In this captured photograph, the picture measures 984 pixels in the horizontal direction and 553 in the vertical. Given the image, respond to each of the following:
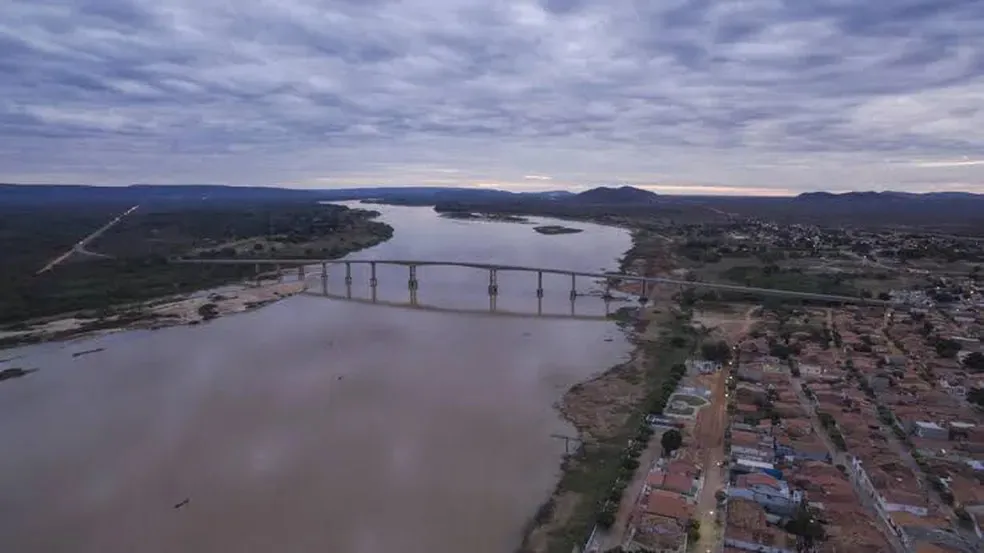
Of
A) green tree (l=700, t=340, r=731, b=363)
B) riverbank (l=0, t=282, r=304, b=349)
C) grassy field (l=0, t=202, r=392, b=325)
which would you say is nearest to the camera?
green tree (l=700, t=340, r=731, b=363)

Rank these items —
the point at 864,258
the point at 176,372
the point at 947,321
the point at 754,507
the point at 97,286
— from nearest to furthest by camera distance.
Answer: the point at 754,507
the point at 176,372
the point at 947,321
the point at 97,286
the point at 864,258

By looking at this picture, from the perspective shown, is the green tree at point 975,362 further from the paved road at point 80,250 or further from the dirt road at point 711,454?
the paved road at point 80,250

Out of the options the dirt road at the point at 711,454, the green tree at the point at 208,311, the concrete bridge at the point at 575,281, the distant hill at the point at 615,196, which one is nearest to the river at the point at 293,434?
the green tree at the point at 208,311

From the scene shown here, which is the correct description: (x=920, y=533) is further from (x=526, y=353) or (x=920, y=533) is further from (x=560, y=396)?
(x=526, y=353)

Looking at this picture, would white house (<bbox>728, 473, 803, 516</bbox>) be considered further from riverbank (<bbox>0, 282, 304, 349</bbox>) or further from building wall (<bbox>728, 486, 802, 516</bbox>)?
riverbank (<bbox>0, 282, 304, 349</bbox>)

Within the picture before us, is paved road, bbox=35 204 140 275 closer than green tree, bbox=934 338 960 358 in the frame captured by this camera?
No

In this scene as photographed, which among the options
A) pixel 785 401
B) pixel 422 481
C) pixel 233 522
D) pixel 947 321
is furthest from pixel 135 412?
pixel 947 321

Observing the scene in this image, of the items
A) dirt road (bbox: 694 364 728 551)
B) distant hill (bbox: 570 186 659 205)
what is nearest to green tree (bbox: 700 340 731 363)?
dirt road (bbox: 694 364 728 551)
